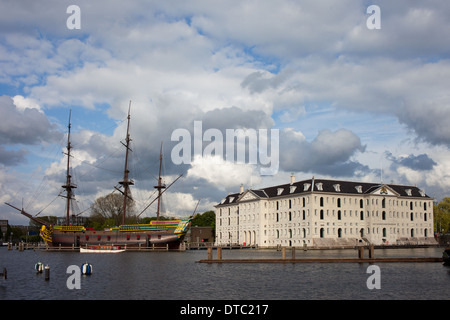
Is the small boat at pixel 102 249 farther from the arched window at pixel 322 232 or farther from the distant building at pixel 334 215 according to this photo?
the arched window at pixel 322 232

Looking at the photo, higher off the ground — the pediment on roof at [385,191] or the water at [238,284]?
the pediment on roof at [385,191]

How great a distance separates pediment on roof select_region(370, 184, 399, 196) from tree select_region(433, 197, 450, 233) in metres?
35.1

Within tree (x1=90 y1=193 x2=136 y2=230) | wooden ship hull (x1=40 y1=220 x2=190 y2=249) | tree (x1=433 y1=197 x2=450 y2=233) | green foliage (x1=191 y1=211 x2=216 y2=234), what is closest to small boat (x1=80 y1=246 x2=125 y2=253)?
wooden ship hull (x1=40 y1=220 x2=190 y2=249)

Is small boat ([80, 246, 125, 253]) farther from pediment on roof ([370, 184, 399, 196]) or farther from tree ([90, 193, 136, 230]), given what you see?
pediment on roof ([370, 184, 399, 196])

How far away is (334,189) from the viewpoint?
119 meters

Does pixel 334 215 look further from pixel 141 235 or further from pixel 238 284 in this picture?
pixel 238 284

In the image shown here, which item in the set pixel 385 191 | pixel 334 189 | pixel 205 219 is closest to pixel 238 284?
pixel 334 189

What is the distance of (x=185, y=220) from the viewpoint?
10000 cm

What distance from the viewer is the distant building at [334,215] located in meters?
115

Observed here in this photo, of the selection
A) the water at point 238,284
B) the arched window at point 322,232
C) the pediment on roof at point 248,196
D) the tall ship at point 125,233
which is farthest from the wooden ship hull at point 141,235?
the water at point 238,284

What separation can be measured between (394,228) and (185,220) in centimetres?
5842

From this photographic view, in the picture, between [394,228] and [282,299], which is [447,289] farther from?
[394,228]

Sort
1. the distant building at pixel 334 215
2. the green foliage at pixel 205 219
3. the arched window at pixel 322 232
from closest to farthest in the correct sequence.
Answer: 1. the arched window at pixel 322 232
2. the distant building at pixel 334 215
3. the green foliage at pixel 205 219

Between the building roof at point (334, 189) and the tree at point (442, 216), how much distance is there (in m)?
22.0
